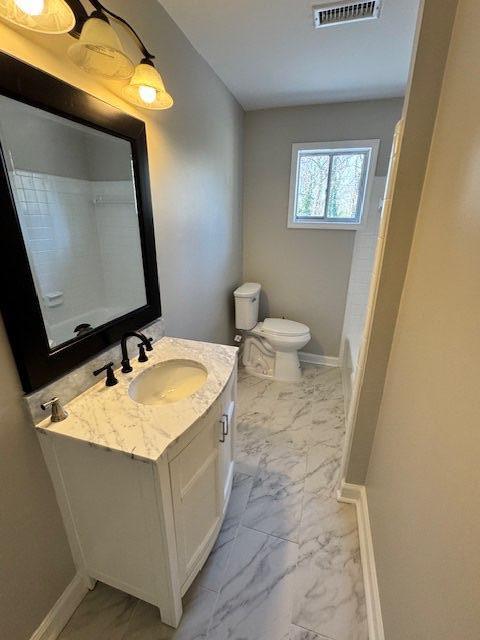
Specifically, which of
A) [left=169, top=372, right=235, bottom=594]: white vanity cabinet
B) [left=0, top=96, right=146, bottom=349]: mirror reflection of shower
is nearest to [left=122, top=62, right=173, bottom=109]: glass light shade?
[left=0, top=96, right=146, bottom=349]: mirror reflection of shower

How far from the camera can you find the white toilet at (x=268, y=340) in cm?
271

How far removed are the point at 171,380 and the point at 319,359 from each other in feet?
6.93

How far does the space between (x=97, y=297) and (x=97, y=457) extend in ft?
2.12

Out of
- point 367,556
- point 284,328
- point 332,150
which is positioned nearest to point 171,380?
point 367,556

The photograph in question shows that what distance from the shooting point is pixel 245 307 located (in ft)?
8.91

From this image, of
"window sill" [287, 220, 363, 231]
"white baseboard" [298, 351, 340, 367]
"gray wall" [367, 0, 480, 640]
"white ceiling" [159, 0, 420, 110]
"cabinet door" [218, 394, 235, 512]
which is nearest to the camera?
"gray wall" [367, 0, 480, 640]

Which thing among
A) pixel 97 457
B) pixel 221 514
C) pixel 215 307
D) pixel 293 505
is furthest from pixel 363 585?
pixel 215 307

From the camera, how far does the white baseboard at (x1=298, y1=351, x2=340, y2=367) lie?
10.3ft

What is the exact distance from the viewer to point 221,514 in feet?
4.54

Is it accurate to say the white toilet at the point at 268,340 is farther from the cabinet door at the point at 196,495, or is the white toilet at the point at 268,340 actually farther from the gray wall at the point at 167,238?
the cabinet door at the point at 196,495

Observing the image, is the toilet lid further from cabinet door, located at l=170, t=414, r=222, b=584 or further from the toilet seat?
cabinet door, located at l=170, t=414, r=222, b=584

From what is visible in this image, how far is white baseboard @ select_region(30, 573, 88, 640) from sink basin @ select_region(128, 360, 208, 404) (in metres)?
0.76

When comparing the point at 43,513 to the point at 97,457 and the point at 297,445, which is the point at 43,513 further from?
the point at 297,445

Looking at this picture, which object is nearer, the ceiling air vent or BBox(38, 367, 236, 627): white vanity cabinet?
BBox(38, 367, 236, 627): white vanity cabinet
